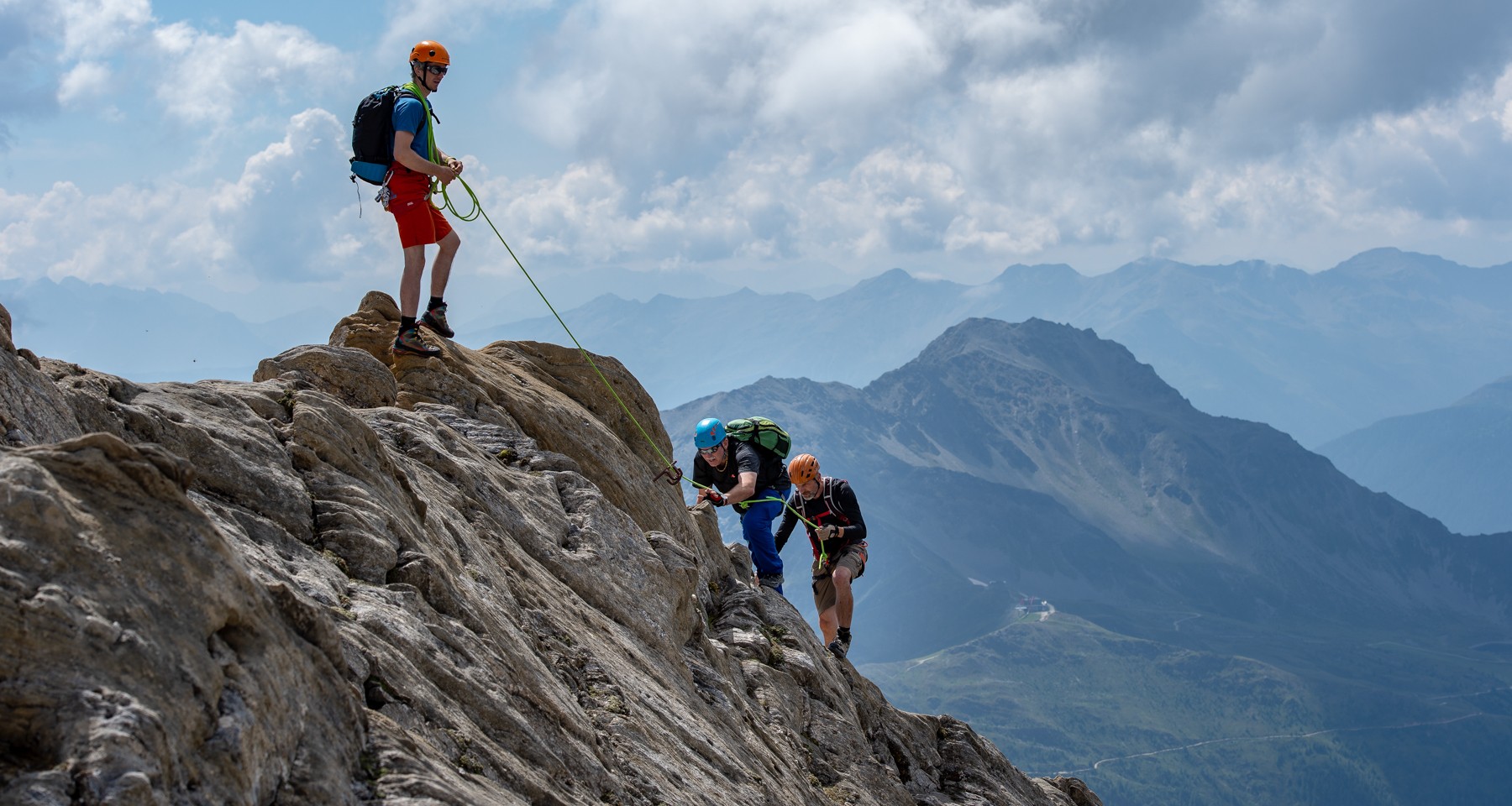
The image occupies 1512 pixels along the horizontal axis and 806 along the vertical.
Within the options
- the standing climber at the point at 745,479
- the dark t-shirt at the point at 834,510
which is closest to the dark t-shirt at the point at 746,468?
the standing climber at the point at 745,479

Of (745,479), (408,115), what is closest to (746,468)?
(745,479)

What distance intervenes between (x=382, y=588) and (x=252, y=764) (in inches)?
162

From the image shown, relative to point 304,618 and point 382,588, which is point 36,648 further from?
point 382,588

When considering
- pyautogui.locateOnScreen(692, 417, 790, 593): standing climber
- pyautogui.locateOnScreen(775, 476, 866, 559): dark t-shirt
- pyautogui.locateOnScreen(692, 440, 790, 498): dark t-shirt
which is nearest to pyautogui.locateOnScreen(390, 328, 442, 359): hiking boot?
pyautogui.locateOnScreen(692, 417, 790, 593): standing climber

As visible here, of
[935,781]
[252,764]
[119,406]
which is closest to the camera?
[252,764]

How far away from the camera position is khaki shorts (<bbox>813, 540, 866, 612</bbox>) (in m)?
24.8

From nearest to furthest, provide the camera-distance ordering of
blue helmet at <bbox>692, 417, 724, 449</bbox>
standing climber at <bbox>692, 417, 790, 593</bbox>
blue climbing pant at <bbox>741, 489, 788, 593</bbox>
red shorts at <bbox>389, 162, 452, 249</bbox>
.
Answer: red shorts at <bbox>389, 162, 452, 249</bbox> < standing climber at <bbox>692, 417, 790, 593</bbox> < blue helmet at <bbox>692, 417, 724, 449</bbox> < blue climbing pant at <bbox>741, 489, 788, 593</bbox>

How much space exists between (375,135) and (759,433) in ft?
32.0

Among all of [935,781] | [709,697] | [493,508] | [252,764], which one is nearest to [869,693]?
[935,781]

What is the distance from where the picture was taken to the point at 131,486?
28.3 ft

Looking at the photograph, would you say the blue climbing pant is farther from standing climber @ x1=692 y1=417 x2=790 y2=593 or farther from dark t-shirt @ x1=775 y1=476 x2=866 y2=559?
dark t-shirt @ x1=775 y1=476 x2=866 y2=559

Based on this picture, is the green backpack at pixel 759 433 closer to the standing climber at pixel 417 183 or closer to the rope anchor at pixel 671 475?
the rope anchor at pixel 671 475

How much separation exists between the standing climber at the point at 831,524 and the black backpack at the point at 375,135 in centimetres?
990

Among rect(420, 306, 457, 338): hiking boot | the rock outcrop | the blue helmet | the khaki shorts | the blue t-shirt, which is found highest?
the blue t-shirt
